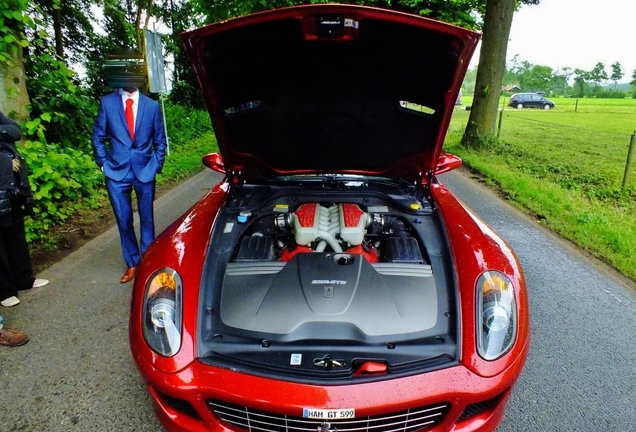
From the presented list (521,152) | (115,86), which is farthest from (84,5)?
(521,152)

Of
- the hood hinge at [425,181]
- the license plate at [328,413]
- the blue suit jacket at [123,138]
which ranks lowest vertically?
the license plate at [328,413]

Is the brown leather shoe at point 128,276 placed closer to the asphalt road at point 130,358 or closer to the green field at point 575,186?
the asphalt road at point 130,358

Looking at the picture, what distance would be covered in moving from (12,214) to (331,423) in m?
2.98

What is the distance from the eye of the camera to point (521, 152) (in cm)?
1001

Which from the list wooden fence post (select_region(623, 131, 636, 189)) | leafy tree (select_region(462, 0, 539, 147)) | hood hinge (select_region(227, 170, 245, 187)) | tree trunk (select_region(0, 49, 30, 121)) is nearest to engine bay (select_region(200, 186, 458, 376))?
hood hinge (select_region(227, 170, 245, 187))

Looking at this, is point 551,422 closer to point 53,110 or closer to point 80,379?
point 80,379

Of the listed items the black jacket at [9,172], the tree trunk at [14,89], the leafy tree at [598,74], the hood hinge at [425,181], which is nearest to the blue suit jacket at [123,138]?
the black jacket at [9,172]

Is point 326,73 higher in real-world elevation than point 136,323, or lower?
higher

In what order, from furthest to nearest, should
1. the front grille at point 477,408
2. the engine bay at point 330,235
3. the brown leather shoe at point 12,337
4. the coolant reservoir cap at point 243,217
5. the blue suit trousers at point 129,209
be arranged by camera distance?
the blue suit trousers at point 129,209 < the brown leather shoe at point 12,337 < the coolant reservoir cap at point 243,217 < the engine bay at point 330,235 < the front grille at point 477,408

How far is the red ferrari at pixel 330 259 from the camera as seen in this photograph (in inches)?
63.4

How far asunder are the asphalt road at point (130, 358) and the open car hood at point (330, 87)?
4.75ft

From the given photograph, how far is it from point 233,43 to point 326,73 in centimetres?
58

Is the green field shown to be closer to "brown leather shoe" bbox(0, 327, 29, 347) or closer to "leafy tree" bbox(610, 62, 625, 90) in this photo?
"brown leather shoe" bbox(0, 327, 29, 347)

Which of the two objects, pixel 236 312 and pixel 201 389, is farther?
pixel 236 312
